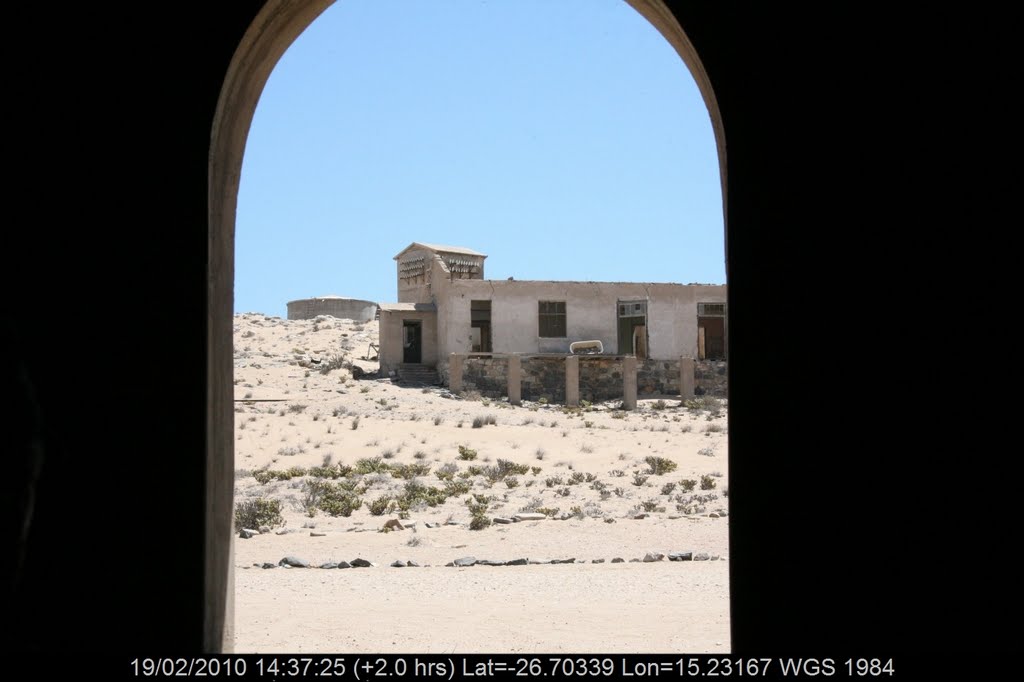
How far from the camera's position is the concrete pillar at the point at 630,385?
31.2m

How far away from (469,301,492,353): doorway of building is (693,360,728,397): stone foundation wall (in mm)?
8872

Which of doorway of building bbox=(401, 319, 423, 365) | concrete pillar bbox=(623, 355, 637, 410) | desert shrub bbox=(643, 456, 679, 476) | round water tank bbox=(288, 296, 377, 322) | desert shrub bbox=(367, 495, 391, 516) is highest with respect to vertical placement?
round water tank bbox=(288, 296, 377, 322)

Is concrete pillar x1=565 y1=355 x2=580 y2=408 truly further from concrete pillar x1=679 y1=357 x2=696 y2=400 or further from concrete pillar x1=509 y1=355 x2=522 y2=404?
concrete pillar x1=679 y1=357 x2=696 y2=400

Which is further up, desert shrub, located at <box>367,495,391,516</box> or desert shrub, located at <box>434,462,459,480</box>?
desert shrub, located at <box>434,462,459,480</box>

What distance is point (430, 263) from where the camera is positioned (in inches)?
1567

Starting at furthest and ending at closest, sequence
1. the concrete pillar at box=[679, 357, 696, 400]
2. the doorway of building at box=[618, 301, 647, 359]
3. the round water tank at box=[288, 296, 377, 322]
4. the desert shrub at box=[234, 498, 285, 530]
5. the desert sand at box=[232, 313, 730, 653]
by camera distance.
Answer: the round water tank at box=[288, 296, 377, 322] → the doorway of building at box=[618, 301, 647, 359] → the concrete pillar at box=[679, 357, 696, 400] → the desert shrub at box=[234, 498, 285, 530] → the desert sand at box=[232, 313, 730, 653]

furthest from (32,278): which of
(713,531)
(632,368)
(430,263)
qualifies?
(430,263)

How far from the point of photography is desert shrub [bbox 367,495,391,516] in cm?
1202

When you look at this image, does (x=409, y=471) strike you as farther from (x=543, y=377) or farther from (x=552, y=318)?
(x=552, y=318)

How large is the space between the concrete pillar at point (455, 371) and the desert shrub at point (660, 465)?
14.9m

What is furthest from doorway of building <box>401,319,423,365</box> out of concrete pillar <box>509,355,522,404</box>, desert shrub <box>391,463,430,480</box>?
desert shrub <box>391,463,430,480</box>

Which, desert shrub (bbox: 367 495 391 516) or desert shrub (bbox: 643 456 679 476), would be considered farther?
desert shrub (bbox: 643 456 679 476)

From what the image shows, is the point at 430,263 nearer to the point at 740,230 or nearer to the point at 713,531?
the point at 713,531

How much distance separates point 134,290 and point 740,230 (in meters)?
2.12
